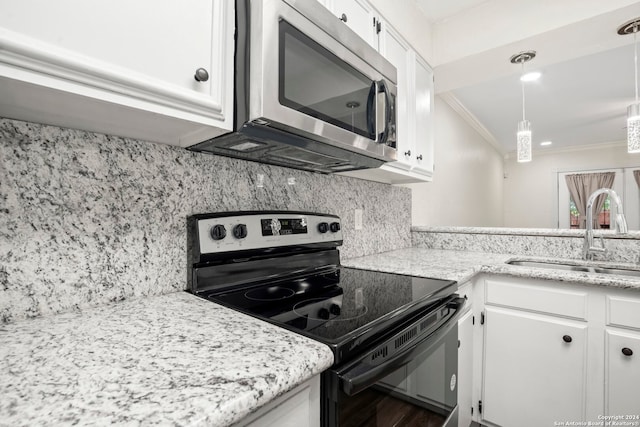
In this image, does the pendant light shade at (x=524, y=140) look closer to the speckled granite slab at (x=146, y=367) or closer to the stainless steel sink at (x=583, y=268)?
the stainless steel sink at (x=583, y=268)

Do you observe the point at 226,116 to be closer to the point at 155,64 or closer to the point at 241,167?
the point at 155,64

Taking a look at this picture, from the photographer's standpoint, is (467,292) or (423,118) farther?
(423,118)

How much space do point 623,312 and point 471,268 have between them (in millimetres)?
564

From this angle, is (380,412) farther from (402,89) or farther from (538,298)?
(402,89)

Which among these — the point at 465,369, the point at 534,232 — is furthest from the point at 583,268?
the point at 465,369

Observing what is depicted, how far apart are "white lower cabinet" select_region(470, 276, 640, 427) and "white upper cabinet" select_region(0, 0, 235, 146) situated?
1497 millimetres

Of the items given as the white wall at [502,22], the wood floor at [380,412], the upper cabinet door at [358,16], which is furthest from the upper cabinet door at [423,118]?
the wood floor at [380,412]

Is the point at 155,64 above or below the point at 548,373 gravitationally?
above

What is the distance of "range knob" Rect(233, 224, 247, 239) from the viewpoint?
3.37ft

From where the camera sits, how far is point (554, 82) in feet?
9.68

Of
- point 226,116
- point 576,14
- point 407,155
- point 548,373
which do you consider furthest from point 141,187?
point 576,14

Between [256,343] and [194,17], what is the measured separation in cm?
76

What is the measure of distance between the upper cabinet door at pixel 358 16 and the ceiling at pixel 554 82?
32.2 inches

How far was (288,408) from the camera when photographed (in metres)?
0.52
